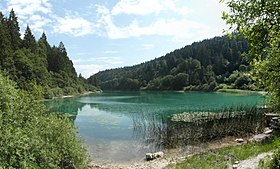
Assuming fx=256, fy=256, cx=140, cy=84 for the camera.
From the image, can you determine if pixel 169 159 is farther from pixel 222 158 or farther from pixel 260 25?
pixel 260 25

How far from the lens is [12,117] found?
397 inches

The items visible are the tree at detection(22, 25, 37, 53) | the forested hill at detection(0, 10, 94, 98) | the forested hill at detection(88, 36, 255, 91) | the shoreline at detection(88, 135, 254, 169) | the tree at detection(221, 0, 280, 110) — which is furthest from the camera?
the forested hill at detection(88, 36, 255, 91)

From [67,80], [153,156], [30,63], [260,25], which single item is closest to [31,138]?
[260,25]

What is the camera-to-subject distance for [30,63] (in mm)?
77188

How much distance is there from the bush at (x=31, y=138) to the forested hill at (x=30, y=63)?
37979 mm

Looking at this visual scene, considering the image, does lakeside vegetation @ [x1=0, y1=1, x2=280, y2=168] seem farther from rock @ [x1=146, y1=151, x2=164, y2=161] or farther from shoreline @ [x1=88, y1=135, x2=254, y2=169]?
rock @ [x1=146, y1=151, x2=164, y2=161]

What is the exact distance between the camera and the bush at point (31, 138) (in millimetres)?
8234

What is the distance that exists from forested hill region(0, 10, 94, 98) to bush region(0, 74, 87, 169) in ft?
125

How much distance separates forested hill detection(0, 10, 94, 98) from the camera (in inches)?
2703

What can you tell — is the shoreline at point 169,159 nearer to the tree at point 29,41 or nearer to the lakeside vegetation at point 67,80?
the lakeside vegetation at point 67,80

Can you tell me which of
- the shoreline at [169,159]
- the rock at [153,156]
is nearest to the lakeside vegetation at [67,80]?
the shoreline at [169,159]

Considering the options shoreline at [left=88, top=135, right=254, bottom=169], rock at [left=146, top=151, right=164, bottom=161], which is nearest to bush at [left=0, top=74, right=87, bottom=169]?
shoreline at [left=88, top=135, right=254, bottom=169]

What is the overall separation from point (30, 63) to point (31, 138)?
2915 inches

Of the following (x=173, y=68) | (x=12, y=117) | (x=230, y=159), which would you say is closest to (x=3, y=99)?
(x=12, y=117)
